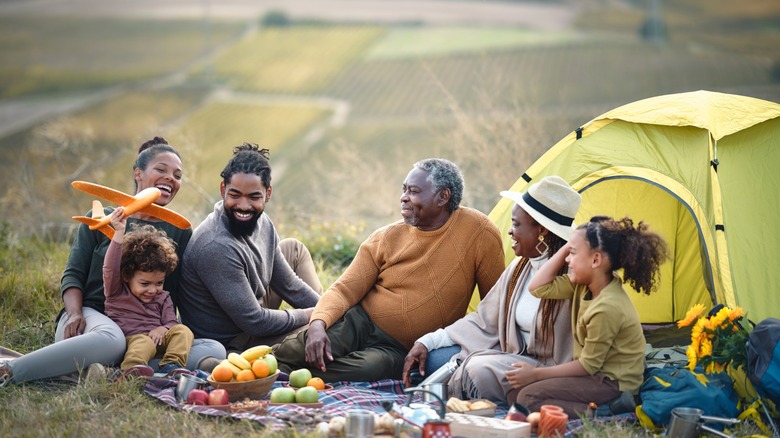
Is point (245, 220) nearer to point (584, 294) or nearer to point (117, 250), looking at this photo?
point (117, 250)

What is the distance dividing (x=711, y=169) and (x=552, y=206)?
1.02 metres

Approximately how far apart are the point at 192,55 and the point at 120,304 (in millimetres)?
50864

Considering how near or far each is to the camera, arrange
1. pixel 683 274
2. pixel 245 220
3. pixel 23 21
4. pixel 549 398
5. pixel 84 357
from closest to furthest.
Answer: pixel 549 398
pixel 84 357
pixel 245 220
pixel 683 274
pixel 23 21

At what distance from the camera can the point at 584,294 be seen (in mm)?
4453

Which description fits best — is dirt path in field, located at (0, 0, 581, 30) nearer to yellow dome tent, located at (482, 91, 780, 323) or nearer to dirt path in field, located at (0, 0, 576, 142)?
dirt path in field, located at (0, 0, 576, 142)

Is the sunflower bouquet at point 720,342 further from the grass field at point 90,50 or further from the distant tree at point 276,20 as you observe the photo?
the distant tree at point 276,20

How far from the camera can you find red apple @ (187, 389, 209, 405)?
444 cm

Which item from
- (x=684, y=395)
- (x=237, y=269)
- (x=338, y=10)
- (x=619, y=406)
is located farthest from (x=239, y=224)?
(x=338, y=10)

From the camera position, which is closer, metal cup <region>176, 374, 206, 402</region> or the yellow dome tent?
metal cup <region>176, 374, 206, 402</region>

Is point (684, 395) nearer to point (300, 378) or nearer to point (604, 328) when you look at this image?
point (604, 328)

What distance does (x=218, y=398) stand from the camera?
14.4 ft

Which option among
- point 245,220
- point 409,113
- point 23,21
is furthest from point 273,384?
point 23,21

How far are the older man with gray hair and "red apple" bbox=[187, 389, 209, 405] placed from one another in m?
0.70

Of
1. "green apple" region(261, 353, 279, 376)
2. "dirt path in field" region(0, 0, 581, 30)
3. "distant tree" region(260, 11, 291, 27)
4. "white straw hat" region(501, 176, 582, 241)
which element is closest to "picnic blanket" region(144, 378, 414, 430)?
"green apple" region(261, 353, 279, 376)
